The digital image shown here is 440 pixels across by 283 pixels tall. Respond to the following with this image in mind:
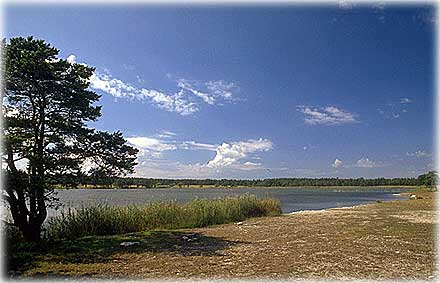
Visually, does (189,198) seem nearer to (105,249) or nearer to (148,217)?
(148,217)

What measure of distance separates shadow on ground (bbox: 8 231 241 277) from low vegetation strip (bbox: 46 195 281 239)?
4.52 ft

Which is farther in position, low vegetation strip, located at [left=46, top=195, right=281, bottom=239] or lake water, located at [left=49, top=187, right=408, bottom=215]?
lake water, located at [left=49, top=187, right=408, bottom=215]

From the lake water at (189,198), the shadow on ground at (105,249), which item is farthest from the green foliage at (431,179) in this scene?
the shadow on ground at (105,249)

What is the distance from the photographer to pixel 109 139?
995 centimetres

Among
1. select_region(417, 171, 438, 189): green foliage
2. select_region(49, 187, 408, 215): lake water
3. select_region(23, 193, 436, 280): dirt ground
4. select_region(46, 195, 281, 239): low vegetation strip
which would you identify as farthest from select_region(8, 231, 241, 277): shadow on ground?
select_region(417, 171, 438, 189): green foliage

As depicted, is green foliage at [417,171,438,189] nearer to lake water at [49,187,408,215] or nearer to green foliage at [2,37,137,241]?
lake water at [49,187,408,215]

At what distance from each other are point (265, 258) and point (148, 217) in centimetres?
666

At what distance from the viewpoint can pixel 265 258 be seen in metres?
7.88

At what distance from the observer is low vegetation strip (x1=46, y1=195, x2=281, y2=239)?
11547mm

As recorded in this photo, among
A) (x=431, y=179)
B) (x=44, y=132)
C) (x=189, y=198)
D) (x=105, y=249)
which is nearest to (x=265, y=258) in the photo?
(x=105, y=249)

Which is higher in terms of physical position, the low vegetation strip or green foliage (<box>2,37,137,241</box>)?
green foliage (<box>2,37,137,241</box>)

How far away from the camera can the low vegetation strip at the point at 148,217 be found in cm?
1155

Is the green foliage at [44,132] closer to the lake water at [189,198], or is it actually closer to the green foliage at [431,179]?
the lake water at [189,198]

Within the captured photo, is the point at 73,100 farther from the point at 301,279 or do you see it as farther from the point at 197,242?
the point at 301,279
